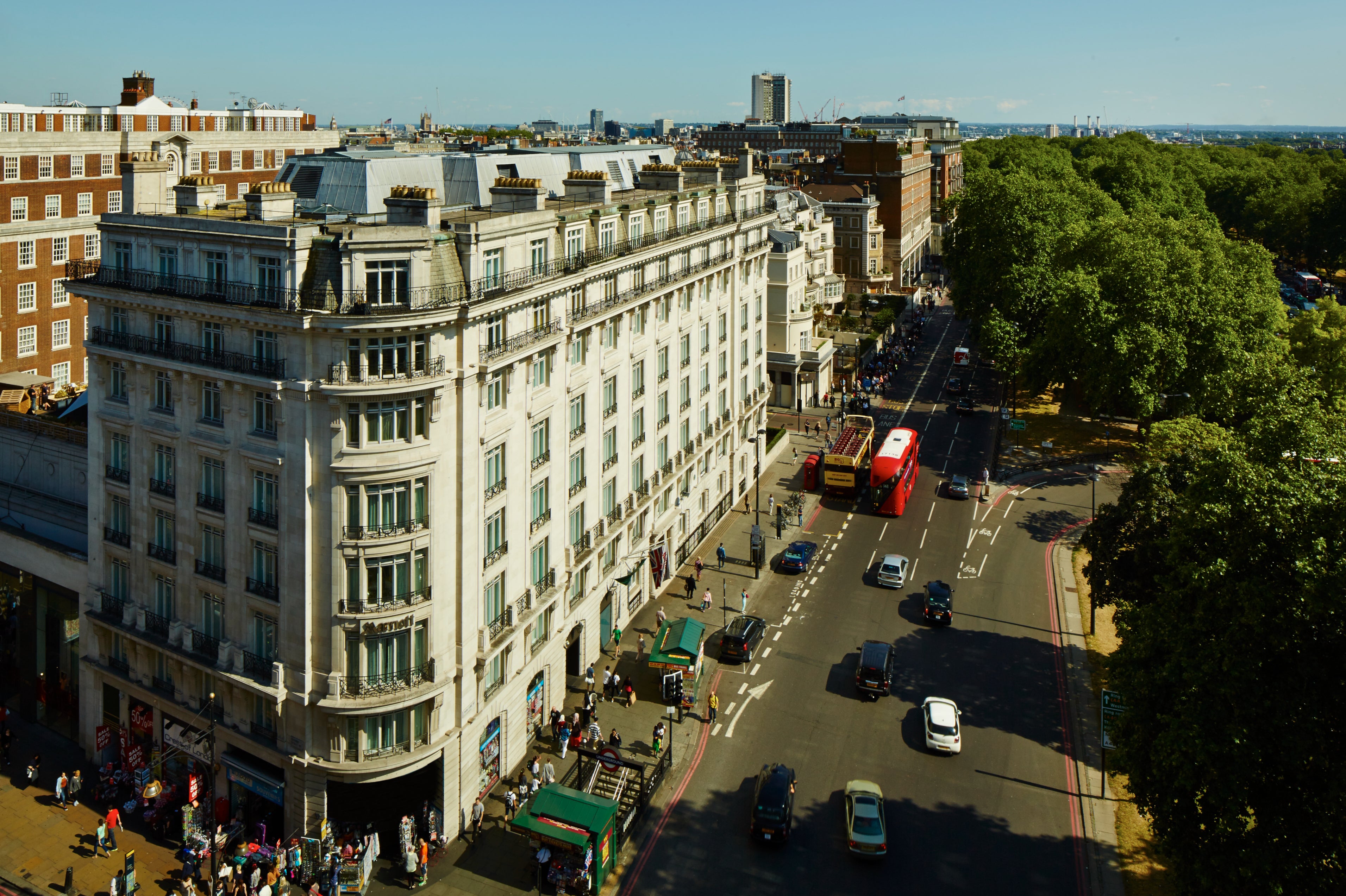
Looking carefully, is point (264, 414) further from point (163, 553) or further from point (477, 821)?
point (477, 821)

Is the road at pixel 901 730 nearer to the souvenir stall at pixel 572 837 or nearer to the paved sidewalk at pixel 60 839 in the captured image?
the souvenir stall at pixel 572 837

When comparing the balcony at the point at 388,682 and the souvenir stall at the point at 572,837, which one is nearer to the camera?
the souvenir stall at the point at 572,837

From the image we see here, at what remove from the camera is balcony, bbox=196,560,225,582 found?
39.8 metres

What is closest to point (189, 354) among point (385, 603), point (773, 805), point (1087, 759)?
point (385, 603)

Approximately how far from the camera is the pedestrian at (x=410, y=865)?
37531 millimetres

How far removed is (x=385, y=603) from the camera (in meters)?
37.8

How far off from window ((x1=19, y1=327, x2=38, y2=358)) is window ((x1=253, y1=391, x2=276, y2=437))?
45.9 metres

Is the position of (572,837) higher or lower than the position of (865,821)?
higher

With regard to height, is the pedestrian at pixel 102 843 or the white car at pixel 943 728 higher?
the white car at pixel 943 728

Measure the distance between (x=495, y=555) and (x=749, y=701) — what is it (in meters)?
15.5

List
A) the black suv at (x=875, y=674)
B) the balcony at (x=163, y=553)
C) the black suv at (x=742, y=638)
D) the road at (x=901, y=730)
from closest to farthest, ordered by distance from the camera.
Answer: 1. the road at (x=901, y=730)
2. the balcony at (x=163, y=553)
3. the black suv at (x=875, y=674)
4. the black suv at (x=742, y=638)

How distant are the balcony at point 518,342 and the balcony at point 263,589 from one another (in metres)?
10.8

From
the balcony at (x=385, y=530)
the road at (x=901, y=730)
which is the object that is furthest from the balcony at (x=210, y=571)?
the road at (x=901, y=730)

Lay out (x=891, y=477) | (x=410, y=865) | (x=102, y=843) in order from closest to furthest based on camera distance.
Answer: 1. (x=410, y=865)
2. (x=102, y=843)
3. (x=891, y=477)
